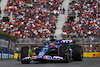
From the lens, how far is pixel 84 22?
100.0 ft

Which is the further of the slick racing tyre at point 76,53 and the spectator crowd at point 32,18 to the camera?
the spectator crowd at point 32,18

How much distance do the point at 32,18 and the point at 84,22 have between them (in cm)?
770

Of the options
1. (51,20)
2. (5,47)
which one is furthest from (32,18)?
(5,47)

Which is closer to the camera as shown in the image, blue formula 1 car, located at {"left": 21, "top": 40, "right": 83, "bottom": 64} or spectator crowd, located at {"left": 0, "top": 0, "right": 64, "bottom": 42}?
blue formula 1 car, located at {"left": 21, "top": 40, "right": 83, "bottom": 64}

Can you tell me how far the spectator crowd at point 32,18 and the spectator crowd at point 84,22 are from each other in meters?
2.21

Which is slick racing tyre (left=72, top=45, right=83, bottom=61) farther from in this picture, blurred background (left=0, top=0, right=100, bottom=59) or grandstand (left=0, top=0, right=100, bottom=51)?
grandstand (left=0, top=0, right=100, bottom=51)

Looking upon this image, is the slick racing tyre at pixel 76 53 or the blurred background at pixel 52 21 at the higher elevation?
the blurred background at pixel 52 21

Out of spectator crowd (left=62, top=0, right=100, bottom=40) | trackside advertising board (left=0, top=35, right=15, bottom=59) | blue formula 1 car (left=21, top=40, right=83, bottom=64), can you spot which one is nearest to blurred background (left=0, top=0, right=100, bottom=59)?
spectator crowd (left=62, top=0, right=100, bottom=40)

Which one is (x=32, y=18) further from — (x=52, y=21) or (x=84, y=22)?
(x=84, y=22)

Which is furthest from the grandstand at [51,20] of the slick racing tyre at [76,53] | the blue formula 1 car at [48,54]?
the blue formula 1 car at [48,54]

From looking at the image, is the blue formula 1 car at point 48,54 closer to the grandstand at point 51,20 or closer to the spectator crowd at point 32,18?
the grandstand at point 51,20

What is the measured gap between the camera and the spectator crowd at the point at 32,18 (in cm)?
3077

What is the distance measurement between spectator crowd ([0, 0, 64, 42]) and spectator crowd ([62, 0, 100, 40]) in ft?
7.24

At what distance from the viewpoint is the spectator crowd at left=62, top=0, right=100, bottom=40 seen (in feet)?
Answer: 97.1
